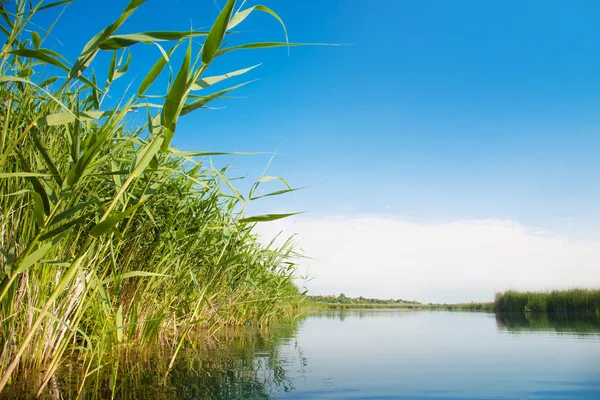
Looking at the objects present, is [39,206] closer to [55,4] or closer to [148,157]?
[148,157]

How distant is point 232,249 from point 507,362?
278cm

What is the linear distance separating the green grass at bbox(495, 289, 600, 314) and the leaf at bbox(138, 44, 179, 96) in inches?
683

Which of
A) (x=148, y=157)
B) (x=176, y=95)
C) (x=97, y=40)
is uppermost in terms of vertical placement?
(x=97, y=40)

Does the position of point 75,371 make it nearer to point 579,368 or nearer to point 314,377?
point 314,377

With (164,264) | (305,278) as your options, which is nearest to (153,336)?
(164,264)

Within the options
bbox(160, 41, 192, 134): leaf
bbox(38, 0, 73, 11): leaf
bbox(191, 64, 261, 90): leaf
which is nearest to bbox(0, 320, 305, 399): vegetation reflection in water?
bbox(160, 41, 192, 134): leaf

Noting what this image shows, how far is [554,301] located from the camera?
16500 mm

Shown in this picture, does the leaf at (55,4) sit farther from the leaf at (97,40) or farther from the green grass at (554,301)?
the green grass at (554,301)

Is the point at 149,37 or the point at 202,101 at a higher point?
the point at 149,37

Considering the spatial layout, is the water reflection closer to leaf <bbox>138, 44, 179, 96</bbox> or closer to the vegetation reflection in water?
the vegetation reflection in water

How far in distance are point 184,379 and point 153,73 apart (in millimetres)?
1940

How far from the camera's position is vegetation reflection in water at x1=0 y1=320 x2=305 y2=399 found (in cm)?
229

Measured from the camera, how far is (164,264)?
366cm

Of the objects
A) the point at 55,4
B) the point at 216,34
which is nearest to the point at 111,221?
the point at 216,34
